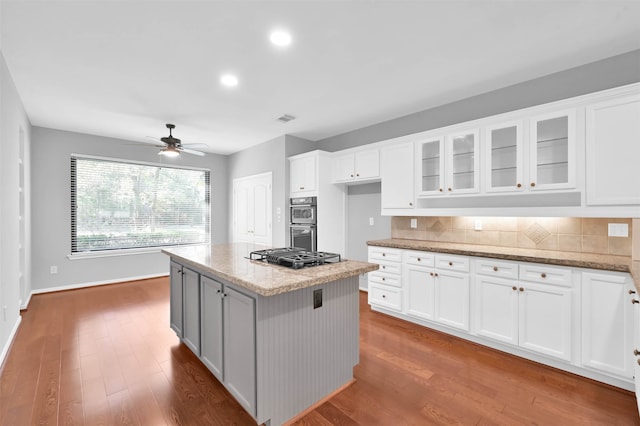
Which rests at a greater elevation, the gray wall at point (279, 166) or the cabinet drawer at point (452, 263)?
the gray wall at point (279, 166)

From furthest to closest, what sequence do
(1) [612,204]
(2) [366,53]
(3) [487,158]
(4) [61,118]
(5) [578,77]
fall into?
(4) [61,118] → (3) [487,158] → (5) [578,77] → (2) [366,53] → (1) [612,204]

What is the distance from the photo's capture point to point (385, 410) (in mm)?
1865

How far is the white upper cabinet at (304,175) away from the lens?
14.4 feet

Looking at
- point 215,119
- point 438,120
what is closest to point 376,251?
point 438,120

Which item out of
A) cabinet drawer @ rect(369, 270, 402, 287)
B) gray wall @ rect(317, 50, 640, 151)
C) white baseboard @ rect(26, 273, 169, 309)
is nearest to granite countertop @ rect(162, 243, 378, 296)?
cabinet drawer @ rect(369, 270, 402, 287)

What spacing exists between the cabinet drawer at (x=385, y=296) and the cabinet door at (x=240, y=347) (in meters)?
2.13

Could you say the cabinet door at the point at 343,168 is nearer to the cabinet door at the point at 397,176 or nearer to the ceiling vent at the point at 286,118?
the cabinet door at the point at 397,176

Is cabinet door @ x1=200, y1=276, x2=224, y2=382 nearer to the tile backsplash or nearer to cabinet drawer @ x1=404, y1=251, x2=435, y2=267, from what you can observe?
cabinet drawer @ x1=404, y1=251, x2=435, y2=267

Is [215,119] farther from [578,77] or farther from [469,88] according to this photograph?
[578,77]

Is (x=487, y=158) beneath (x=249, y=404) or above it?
above

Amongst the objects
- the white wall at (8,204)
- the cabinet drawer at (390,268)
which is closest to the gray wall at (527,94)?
the cabinet drawer at (390,268)

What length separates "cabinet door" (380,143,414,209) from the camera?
11.4ft

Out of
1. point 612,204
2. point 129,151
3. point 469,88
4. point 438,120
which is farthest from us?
point 129,151

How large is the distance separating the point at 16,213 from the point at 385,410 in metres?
4.20
